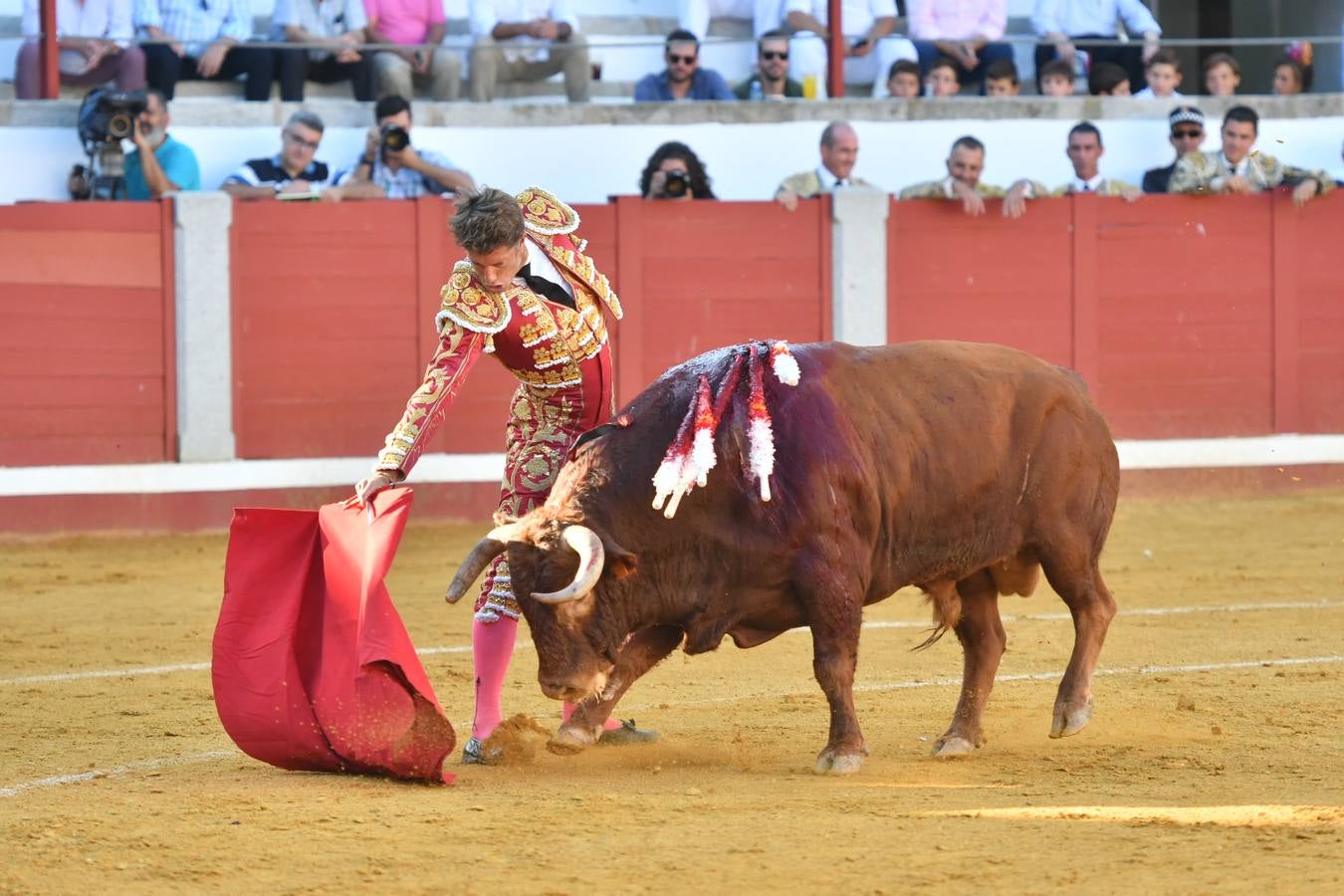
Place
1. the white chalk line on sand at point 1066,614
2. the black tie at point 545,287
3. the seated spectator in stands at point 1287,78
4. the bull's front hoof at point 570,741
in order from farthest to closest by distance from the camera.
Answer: the seated spectator in stands at point 1287,78 → the white chalk line on sand at point 1066,614 → the black tie at point 545,287 → the bull's front hoof at point 570,741

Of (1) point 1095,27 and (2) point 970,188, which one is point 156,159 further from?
(1) point 1095,27

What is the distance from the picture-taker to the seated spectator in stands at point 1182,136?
9.59 metres

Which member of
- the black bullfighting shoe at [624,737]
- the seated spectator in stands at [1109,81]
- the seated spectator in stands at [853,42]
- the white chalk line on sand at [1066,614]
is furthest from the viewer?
the seated spectator in stands at [1109,81]

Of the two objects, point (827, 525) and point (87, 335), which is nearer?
point (827, 525)

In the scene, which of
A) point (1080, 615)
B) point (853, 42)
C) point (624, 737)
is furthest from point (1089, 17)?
point (624, 737)

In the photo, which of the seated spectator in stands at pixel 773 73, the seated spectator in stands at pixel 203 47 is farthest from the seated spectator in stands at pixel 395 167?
the seated spectator in stands at pixel 773 73

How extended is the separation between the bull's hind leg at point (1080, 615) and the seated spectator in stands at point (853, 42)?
6015 mm

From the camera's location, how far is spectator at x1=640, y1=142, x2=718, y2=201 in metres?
9.04

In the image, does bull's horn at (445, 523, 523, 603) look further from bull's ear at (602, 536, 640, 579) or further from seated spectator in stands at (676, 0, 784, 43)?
seated spectator in stands at (676, 0, 784, 43)

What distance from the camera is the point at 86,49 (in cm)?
927

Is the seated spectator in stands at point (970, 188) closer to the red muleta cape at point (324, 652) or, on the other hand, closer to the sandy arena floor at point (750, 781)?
the sandy arena floor at point (750, 781)

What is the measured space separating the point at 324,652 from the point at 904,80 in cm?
669

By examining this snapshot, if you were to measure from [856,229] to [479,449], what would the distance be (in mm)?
2051

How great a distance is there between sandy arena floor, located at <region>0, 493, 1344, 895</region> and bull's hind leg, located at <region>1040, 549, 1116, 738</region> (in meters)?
0.11
